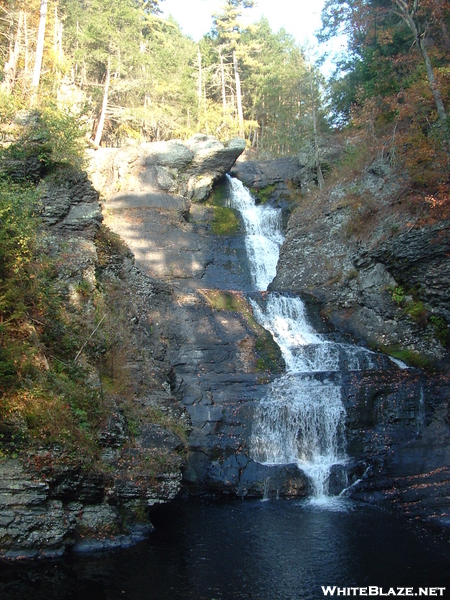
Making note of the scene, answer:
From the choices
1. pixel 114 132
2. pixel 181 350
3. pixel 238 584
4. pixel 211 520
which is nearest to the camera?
pixel 238 584

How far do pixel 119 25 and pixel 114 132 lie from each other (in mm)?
7116

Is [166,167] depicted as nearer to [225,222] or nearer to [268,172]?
[225,222]

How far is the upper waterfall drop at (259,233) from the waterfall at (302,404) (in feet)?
15.9

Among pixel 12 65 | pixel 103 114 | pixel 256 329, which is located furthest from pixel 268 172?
pixel 256 329

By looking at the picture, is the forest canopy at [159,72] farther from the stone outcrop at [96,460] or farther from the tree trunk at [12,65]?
the stone outcrop at [96,460]

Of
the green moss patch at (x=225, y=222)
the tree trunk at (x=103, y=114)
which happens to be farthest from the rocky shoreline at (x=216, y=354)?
the tree trunk at (x=103, y=114)

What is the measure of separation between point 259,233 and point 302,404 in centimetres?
1437

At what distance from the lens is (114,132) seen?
1359 inches

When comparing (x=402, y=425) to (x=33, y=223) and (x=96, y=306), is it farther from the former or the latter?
(x=33, y=223)

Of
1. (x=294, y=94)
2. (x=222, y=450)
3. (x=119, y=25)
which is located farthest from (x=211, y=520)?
(x=119, y=25)

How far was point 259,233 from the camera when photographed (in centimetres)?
2598

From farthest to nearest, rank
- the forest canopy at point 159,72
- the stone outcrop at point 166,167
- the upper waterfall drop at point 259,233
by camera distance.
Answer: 1. the forest canopy at point 159,72
2. the stone outcrop at point 166,167
3. the upper waterfall drop at point 259,233

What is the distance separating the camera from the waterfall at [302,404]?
41.5 ft

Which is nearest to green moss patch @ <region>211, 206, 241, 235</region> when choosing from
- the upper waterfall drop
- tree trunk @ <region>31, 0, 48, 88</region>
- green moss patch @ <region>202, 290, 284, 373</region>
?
the upper waterfall drop
